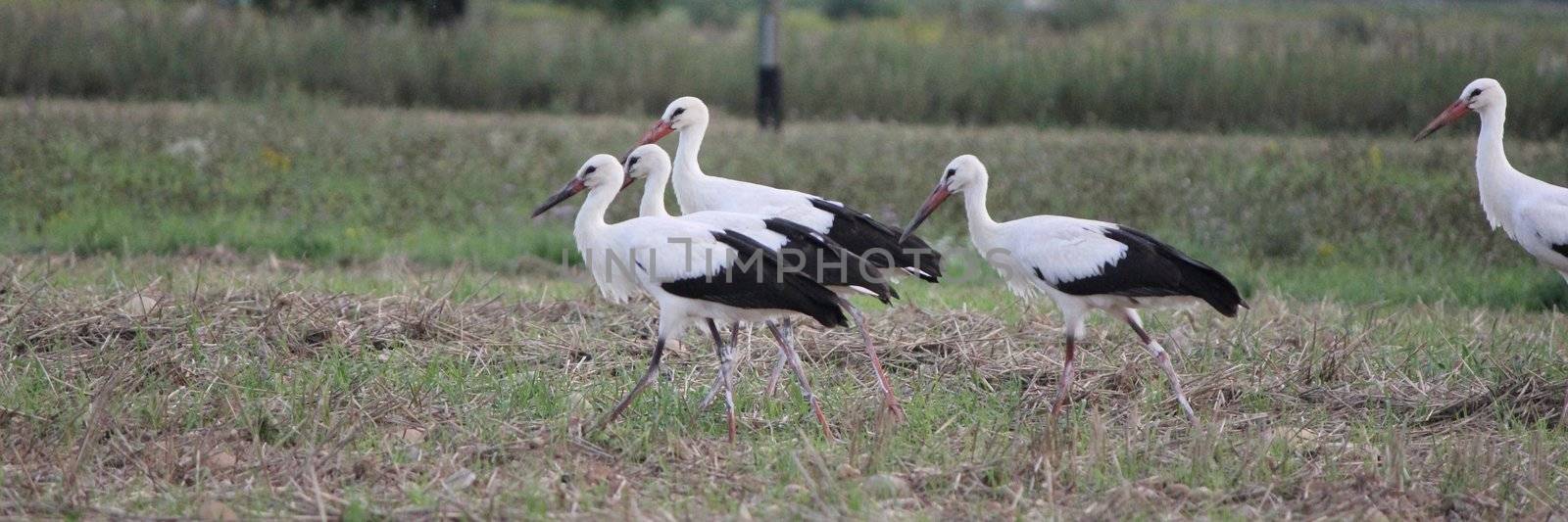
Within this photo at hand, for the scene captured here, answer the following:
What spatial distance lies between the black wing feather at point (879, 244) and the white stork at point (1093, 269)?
0.13m

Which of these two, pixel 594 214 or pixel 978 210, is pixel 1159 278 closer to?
pixel 978 210

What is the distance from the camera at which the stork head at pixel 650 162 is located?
17.6 ft

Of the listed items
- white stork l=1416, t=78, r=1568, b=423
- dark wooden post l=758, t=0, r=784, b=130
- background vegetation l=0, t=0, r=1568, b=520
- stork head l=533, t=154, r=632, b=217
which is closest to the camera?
background vegetation l=0, t=0, r=1568, b=520

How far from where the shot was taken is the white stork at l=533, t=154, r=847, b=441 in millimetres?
4570

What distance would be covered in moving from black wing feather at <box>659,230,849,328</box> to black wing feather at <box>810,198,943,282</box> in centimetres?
58

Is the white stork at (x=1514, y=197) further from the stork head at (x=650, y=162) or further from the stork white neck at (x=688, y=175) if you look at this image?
the stork head at (x=650, y=162)

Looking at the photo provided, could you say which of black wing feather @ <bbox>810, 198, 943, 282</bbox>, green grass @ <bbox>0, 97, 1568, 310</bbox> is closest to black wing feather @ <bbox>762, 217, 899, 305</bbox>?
black wing feather @ <bbox>810, 198, 943, 282</bbox>

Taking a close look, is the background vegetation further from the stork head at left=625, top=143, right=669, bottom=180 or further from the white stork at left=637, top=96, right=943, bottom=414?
the stork head at left=625, top=143, right=669, bottom=180

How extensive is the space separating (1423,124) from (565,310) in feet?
25.4

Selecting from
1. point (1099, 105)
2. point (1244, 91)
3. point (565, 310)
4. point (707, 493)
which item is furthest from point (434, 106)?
point (707, 493)

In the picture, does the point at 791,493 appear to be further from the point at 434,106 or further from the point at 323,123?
the point at 434,106

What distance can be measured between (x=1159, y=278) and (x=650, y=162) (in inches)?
64.8

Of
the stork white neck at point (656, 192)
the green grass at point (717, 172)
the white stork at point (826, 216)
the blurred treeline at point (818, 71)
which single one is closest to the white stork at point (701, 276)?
the white stork at point (826, 216)

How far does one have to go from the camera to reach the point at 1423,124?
11.6 meters
